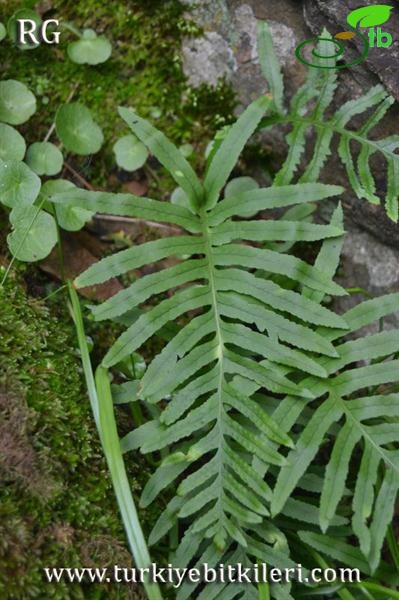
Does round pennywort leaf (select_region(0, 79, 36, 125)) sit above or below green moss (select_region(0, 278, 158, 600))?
above

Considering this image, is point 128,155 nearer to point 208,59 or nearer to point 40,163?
point 40,163

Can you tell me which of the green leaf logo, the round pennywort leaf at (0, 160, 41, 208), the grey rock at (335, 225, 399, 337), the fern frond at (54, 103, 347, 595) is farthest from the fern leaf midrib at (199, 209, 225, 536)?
the green leaf logo

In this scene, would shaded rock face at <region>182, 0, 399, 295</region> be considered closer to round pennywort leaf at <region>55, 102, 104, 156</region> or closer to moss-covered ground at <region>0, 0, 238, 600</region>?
moss-covered ground at <region>0, 0, 238, 600</region>

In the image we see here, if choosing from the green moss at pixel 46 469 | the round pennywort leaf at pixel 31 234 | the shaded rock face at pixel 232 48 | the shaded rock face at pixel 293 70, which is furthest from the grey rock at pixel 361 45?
the green moss at pixel 46 469

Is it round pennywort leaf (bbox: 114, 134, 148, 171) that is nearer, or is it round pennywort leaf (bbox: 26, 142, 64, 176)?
round pennywort leaf (bbox: 26, 142, 64, 176)

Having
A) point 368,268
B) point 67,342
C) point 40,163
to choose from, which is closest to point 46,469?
point 67,342

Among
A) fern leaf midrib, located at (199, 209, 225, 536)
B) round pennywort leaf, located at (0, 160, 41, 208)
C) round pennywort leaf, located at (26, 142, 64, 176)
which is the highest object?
round pennywort leaf, located at (0, 160, 41, 208)

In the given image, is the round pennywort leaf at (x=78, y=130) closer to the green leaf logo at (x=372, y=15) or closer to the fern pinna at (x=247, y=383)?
the fern pinna at (x=247, y=383)

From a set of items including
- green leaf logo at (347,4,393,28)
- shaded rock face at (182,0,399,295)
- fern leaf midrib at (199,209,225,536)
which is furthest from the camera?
shaded rock face at (182,0,399,295)
